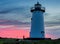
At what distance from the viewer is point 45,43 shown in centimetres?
1753

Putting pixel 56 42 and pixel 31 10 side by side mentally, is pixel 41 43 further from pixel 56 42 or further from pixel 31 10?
pixel 31 10

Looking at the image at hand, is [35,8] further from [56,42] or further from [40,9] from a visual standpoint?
[56,42]

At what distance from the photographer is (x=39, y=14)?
36156 millimetres

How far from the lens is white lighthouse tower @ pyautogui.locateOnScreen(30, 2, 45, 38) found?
1383 inches

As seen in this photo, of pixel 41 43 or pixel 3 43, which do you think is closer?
pixel 41 43

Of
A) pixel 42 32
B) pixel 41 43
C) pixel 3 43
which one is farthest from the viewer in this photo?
pixel 42 32

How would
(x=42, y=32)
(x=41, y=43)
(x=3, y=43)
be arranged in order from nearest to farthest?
(x=41, y=43), (x=3, y=43), (x=42, y=32)

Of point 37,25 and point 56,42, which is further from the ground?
→ point 37,25

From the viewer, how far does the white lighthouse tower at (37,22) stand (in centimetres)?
3512

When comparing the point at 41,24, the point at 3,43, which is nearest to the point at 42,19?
the point at 41,24

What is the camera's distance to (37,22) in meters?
35.5

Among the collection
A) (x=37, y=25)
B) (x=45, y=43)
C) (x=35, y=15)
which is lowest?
(x=45, y=43)

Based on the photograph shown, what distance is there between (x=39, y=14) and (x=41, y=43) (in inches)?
759

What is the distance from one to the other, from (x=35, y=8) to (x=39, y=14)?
1.74m
